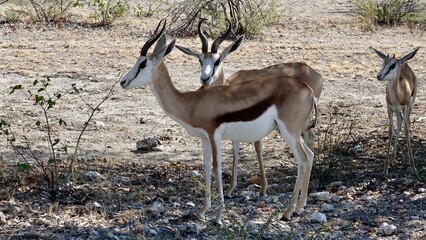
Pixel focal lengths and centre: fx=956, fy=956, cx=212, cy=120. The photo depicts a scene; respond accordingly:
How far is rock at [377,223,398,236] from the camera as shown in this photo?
701cm

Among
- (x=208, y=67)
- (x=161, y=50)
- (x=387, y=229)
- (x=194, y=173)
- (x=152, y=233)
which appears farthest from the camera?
(x=208, y=67)

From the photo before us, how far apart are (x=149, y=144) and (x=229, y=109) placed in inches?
102

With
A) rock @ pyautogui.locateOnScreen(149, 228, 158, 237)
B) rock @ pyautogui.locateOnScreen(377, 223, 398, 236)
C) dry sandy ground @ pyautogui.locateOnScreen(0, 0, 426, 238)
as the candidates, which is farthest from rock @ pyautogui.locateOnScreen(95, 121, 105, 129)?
rock @ pyautogui.locateOnScreen(377, 223, 398, 236)

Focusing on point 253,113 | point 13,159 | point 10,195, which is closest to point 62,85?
point 13,159

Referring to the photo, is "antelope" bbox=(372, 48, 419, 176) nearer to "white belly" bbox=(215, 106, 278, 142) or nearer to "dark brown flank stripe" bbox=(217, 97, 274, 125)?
"white belly" bbox=(215, 106, 278, 142)

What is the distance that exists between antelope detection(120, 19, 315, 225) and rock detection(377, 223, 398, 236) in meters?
Answer: 0.69

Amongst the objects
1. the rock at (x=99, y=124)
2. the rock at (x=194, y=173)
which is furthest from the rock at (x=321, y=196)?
the rock at (x=99, y=124)

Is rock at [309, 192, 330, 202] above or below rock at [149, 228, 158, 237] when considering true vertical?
above

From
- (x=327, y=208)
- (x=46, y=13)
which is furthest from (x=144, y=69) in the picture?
(x=46, y=13)

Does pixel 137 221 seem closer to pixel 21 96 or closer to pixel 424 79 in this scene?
pixel 21 96

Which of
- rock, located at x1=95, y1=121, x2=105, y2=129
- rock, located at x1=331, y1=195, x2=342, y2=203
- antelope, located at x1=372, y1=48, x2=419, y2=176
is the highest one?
antelope, located at x1=372, y1=48, x2=419, y2=176

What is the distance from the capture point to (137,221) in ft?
23.3

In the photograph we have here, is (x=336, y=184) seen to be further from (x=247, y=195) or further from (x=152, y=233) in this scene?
(x=152, y=233)

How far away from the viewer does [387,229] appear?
23.0 feet
